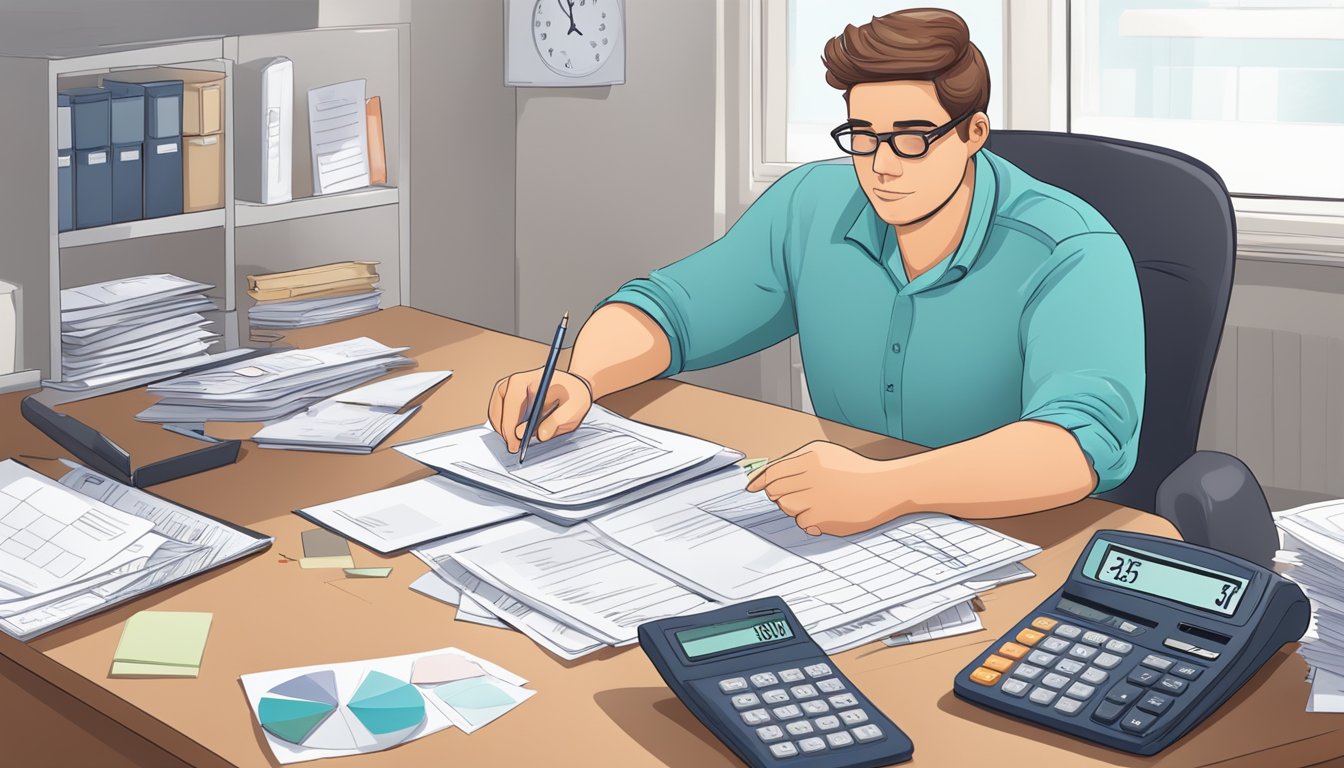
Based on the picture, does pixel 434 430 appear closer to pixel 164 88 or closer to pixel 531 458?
pixel 531 458

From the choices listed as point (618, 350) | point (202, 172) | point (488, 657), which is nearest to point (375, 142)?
point (202, 172)

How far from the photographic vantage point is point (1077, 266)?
1.51 m

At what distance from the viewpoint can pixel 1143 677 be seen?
956 mm

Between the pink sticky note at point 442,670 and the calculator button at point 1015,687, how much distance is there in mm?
398

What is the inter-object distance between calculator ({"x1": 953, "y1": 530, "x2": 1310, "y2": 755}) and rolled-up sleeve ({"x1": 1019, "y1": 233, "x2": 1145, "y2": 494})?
0.28 m

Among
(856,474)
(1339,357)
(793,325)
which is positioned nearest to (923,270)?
(793,325)

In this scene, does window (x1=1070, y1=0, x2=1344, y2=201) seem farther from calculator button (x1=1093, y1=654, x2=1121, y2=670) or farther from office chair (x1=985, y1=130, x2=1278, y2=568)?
calculator button (x1=1093, y1=654, x2=1121, y2=670)

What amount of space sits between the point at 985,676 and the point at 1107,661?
90mm

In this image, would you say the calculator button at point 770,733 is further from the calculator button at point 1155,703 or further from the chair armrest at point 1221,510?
the chair armrest at point 1221,510

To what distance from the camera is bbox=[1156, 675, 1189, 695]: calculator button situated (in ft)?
3.08

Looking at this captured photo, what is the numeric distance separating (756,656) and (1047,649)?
22 centimetres

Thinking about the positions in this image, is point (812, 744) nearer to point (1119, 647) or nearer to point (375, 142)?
point (1119, 647)

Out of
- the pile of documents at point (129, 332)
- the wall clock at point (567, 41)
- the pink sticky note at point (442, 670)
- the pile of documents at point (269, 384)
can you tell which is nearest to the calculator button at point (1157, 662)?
the pink sticky note at point (442, 670)

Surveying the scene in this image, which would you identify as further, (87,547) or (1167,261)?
(1167,261)
